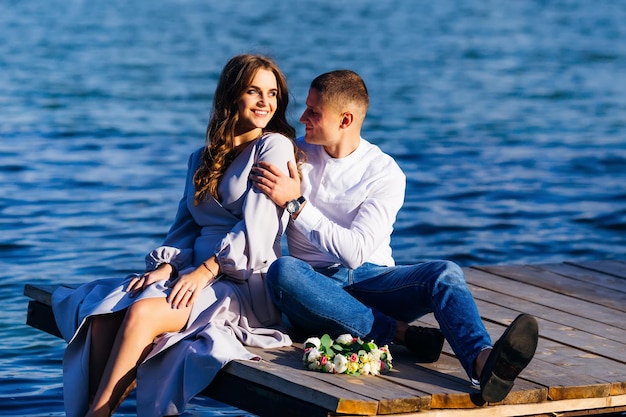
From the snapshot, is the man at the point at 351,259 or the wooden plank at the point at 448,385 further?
the man at the point at 351,259

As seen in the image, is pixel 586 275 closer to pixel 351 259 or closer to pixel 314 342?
pixel 351 259

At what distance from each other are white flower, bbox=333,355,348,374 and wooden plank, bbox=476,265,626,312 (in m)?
1.82

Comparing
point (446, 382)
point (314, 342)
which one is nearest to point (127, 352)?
point (314, 342)

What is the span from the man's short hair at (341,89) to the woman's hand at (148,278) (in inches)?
34.4

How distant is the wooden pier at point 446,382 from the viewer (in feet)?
12.5

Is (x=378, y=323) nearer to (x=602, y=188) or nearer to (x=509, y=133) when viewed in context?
(x=602, y=188)

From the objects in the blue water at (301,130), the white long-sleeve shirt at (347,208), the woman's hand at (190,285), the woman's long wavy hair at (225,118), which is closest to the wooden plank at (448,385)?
the white long-sleeve shirt at (347,208)

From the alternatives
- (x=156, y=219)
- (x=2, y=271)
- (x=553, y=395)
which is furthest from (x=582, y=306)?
(x=156, y=219)

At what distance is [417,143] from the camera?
1234cm

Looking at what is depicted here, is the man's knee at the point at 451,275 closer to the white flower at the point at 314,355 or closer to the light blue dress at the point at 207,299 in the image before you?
the white flower at the point at 314,355

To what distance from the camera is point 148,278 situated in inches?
171

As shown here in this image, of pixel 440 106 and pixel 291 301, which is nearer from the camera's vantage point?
pixel 291 301

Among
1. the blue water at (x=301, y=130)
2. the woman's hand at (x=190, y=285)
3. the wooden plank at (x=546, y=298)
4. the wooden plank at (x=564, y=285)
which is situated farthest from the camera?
the blue water at (x=301, y=130)

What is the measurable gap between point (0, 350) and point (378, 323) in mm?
2713
